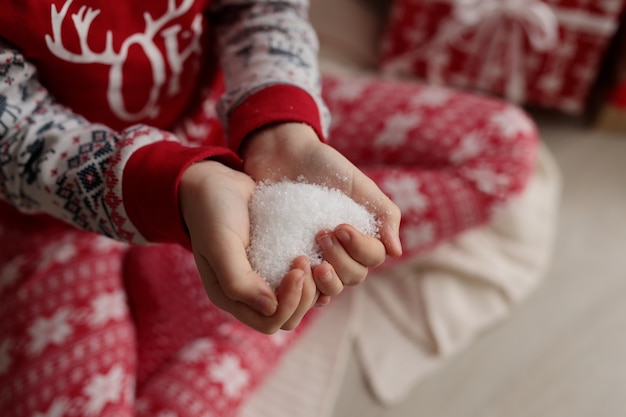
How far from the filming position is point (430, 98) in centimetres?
78

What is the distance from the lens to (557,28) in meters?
0.93

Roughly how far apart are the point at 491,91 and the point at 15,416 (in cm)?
80

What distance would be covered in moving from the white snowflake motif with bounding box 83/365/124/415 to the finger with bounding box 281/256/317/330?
235mm

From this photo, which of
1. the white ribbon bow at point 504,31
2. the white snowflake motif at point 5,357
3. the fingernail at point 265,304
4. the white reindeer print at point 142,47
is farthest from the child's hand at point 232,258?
the white ribbon bow at point 504,31

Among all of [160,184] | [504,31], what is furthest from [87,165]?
[504,31]

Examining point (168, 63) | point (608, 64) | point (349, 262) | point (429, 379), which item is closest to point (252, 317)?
point (349, 262)

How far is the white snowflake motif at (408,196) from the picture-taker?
699 mm

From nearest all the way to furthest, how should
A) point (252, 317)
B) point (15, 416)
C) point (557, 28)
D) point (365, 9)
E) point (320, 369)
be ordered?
point (252, 317)
point (15, 416)
point (320, 369)
point (557, 28)
point (365, 9)

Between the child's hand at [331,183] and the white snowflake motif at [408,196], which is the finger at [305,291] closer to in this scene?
the child's hand at [331,183]

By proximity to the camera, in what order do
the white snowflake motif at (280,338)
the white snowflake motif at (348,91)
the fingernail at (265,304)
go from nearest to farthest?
the fingernail at (265,304) < the white snowflake motif at (280,338) < the white snowflake motif at (348,91)

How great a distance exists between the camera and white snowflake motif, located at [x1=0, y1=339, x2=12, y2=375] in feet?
1.87

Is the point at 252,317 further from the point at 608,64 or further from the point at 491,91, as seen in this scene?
the point at 608,64

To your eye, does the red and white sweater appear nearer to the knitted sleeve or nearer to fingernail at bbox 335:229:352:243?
the knitted sleeve

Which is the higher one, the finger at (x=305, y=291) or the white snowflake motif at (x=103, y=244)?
the finger at (x=305, y=291)
